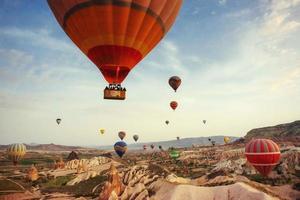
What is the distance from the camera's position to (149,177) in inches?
1385

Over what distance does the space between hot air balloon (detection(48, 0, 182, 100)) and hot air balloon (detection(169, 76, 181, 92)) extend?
22.3 m

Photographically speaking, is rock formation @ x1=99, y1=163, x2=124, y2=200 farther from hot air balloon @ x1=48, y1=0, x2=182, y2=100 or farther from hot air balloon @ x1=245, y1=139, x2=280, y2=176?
hot air balloon @ x1=245, y1=139, x2=280, y2=176

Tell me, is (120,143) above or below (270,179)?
above

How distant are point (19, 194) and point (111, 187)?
21.3 metres

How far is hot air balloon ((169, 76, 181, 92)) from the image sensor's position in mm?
44500

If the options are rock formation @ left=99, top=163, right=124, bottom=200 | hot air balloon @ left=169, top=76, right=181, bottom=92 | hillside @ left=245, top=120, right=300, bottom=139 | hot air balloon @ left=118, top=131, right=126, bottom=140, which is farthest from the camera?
hillside @ left=245, top=120, right=300, bottom=139

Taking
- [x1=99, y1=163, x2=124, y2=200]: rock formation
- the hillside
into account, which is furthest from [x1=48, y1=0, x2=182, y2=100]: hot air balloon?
the hillside

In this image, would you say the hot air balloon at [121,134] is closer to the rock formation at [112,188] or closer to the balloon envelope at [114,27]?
the rock formation at [112,188]

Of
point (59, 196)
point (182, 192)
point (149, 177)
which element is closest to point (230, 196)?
point (182, 192)

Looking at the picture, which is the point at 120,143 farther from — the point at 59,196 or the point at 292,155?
the point at 292,155

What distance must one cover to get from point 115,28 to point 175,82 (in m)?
26.0

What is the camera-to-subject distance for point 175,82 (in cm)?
4475

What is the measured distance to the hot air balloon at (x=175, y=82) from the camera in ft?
146

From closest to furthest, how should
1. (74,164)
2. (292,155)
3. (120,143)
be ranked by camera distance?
1. (292,155)
2. (120,143)
3. (74,164)
